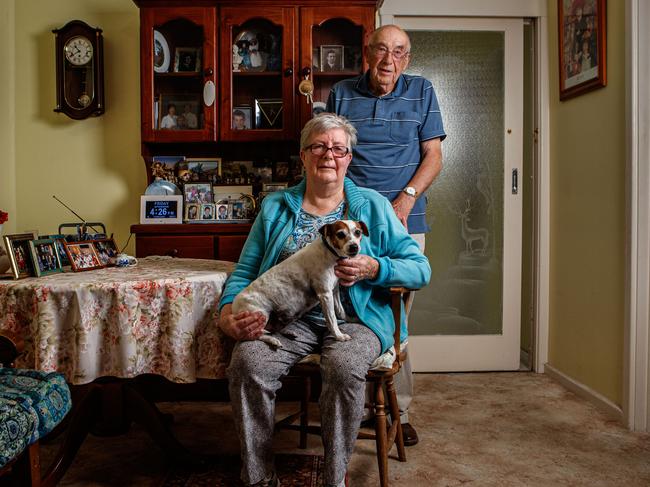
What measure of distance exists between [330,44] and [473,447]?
2115mm

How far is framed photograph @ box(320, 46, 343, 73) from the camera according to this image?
2949 millimetres

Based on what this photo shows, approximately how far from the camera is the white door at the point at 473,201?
3.20m

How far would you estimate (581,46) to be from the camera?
2748 mm

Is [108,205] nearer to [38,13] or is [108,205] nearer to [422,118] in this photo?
[38,13]

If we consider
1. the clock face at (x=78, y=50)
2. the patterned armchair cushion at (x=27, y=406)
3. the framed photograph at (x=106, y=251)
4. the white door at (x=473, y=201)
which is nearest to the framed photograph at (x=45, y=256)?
the framed photograph at (x=106, y=251)

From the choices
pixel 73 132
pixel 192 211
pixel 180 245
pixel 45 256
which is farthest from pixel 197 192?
pixel 45 256

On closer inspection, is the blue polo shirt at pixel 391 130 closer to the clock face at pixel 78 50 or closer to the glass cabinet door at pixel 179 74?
the glass cabinet door at pixel 179 74

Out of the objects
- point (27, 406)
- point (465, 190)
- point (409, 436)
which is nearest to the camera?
point (27, 406)

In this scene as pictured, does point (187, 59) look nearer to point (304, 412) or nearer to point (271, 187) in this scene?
point (271, 187)

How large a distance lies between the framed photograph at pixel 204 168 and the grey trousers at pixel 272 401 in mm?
1696

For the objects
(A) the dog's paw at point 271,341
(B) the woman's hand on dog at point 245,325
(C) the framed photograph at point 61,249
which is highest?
(C) the framed photograph at point 61,249

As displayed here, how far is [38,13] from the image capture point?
310 cm

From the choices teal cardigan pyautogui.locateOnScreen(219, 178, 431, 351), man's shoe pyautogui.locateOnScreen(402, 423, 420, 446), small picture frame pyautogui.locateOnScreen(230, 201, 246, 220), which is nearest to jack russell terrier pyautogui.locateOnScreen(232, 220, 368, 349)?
teal cardigan pyautogui.locateOnScreen(219, 178, 431, 351)

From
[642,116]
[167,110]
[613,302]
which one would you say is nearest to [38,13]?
[167,110]
